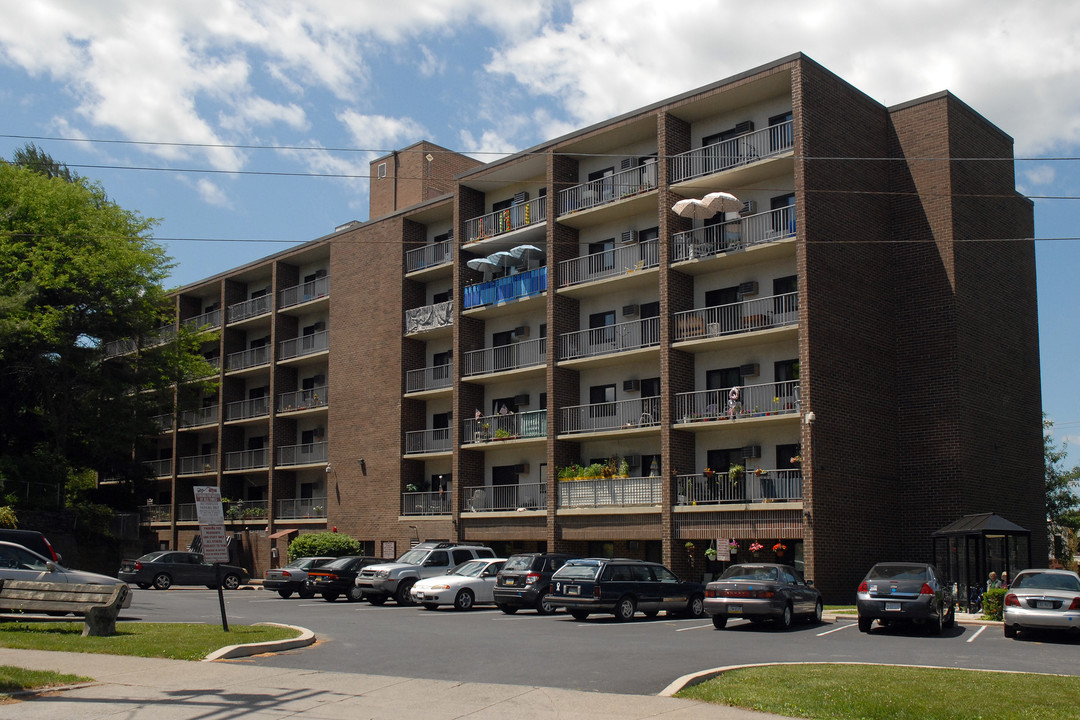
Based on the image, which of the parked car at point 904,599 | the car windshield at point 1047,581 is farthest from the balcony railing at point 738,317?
the car windshield at point 1047,581

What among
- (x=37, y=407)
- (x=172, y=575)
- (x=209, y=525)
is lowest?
(x=172, y=575)

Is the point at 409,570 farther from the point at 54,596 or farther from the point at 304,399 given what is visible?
the point at 304,399

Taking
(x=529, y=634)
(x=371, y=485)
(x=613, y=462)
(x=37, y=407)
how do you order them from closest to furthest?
1. (x=529, y=634)
2. (x=613, y=462)
3. (x=371, y=485)
4. (x=37, y=407)

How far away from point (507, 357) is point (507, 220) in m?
5.26

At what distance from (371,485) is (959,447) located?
2311 centimetres

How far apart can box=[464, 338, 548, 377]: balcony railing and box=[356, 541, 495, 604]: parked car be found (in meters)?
8.54

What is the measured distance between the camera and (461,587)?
28.0m

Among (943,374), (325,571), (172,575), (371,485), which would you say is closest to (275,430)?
(371,485)

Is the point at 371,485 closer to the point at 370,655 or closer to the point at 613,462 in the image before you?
the point at 613,462

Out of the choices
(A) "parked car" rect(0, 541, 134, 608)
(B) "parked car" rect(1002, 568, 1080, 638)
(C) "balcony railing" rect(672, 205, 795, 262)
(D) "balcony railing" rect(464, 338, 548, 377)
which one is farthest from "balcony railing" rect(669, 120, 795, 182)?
(A) "parked car" rect(0, 541, 134, 608)

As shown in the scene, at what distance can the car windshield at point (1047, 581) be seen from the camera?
20719mm

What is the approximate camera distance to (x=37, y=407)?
4678cm

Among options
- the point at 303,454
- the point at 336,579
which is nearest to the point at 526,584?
the point at 336,579

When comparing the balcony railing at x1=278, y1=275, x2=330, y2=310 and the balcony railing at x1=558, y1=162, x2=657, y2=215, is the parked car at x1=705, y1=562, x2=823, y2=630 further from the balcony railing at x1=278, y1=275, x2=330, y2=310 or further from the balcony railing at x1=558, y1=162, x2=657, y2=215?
the balcony railing at x1=278, y1=275, x2=330, y2=310
